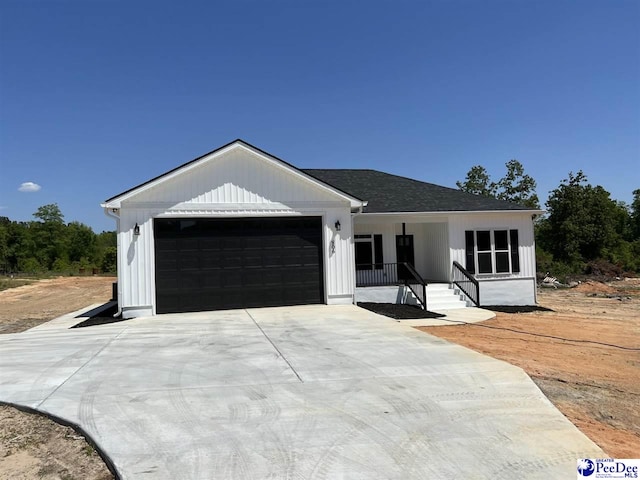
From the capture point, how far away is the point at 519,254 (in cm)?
1756

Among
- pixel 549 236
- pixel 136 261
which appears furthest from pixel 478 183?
pixel 136 261

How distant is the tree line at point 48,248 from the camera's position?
5300cm

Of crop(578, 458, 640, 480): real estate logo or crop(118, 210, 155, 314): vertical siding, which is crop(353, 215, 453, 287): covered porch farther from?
crop(578, 458, 640, 480): real estate logo

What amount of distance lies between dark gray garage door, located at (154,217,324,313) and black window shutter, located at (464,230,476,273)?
6007 millimetres

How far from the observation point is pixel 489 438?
14.8ft

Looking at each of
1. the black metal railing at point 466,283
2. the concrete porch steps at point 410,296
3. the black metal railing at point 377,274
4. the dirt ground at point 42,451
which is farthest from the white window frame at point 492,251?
the dirt ground at point 42,451

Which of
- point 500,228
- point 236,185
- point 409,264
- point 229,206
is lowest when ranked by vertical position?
point 409,264

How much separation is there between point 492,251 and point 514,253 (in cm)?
92

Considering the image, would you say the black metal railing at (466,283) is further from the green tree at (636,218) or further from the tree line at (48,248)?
the green tree at (636,218)

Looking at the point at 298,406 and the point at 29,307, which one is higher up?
the point at 298,406

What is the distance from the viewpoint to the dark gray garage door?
44.4ft

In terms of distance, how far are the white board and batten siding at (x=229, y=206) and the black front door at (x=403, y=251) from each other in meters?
3.71

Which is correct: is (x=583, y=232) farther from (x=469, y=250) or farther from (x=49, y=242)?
(x=49, y=242)

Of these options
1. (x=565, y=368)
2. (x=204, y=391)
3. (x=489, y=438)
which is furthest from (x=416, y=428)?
(x=565, y=368)
